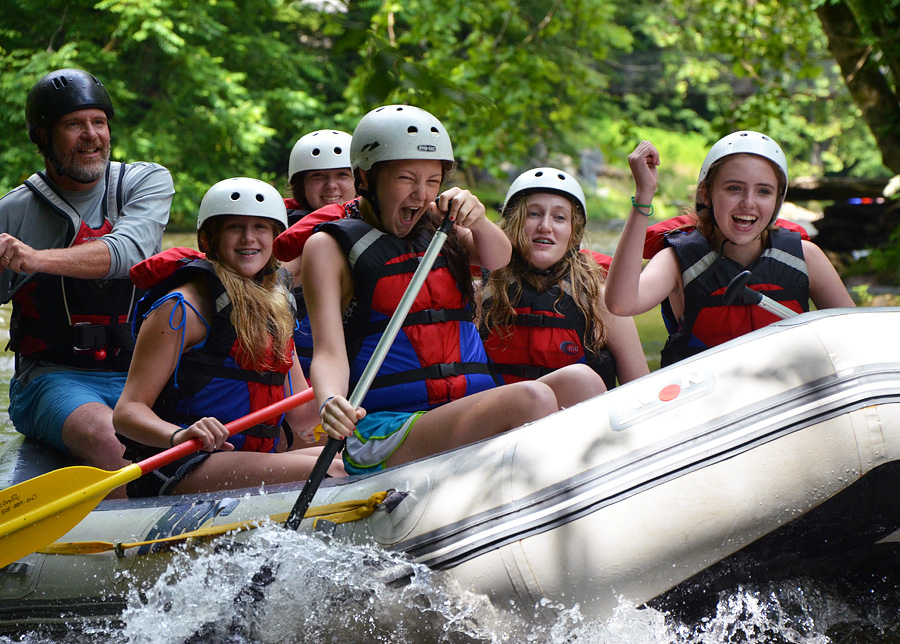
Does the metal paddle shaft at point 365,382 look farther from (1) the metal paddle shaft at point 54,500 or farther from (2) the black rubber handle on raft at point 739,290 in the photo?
(2) the black rubber handle on raft at point 739,290

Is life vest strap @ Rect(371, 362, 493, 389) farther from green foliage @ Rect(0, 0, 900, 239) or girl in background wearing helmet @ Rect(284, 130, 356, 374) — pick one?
green foliage @ Rect(0, 0, 900, 239)

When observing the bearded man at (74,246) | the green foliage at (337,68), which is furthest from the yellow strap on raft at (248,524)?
the green foliage at (337,68)

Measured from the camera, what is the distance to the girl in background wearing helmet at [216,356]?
2984mm

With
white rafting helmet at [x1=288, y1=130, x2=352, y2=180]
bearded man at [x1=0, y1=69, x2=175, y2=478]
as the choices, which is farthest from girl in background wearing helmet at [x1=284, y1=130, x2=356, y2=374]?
bearded man at [x1=0, y1=69, x2=175, y2=478]

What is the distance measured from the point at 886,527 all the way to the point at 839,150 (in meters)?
24.1

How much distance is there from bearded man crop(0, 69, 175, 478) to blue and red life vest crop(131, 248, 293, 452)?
0.59m

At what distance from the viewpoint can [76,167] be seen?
379cm

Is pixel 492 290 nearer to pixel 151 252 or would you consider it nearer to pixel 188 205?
pixel 151 252

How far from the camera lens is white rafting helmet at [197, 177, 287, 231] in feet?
10.7

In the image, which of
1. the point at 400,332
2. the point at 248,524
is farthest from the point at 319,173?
the point at 248,524

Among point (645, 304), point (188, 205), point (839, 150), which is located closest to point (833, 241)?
point (188, 205)

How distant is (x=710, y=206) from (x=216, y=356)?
6.12 ft

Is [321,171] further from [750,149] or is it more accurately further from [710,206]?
[750,149]

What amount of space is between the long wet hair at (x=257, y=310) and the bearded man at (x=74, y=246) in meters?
0.63
